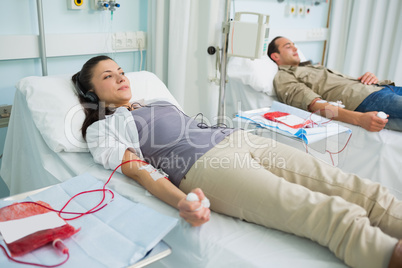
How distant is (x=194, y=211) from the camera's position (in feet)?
3.66

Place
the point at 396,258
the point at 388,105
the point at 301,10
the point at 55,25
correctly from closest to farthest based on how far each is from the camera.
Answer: the point at 396,258
the point at 55,25
the point at 388,105
the point at 301,10

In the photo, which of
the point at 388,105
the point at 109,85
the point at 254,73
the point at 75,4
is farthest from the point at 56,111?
Answer: the point at 388,105

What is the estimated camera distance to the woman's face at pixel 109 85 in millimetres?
1772

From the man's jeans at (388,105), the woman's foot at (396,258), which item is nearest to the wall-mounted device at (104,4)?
the man's jeans at (388,105)

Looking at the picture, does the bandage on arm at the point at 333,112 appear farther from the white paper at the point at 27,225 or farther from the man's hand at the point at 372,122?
the white paper at the point at 27,225

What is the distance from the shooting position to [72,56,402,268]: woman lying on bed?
110cm

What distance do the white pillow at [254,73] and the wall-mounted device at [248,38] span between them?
0.26 m

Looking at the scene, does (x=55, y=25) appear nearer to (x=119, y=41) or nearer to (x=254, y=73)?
(x=119, y=41)

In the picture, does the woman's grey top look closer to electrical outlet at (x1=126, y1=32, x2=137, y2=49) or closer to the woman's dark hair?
the woman's dark hair

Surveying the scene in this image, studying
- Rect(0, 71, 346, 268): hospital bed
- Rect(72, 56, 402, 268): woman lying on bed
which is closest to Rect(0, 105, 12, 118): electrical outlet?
Rect(0, 71, 346, 268): hospital bed

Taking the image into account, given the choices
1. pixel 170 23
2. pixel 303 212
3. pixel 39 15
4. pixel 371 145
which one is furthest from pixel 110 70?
pixel 371 145

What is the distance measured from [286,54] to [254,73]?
497 millimetres

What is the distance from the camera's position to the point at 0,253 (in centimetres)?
94

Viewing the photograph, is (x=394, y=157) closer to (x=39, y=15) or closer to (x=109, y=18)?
(x=109, y=18)
